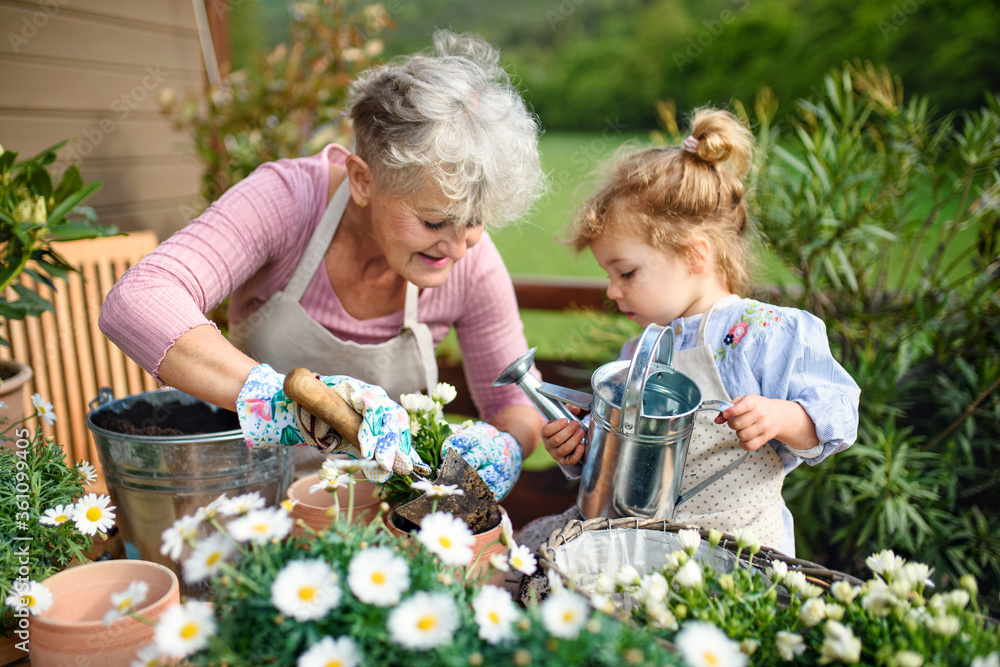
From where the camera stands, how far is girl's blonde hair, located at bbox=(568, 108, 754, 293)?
1.41 meters

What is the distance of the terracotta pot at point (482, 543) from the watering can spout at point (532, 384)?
0.75 ft

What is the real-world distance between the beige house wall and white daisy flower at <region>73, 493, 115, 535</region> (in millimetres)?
2045

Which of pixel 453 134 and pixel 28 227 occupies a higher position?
pixel 453 134

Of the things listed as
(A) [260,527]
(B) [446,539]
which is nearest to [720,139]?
(B) [446,539]

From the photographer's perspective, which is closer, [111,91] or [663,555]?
[663,555]

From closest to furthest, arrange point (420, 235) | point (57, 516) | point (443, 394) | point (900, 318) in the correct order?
point (57, 516), point (443, 394), point (420, 235), point (900, 318)

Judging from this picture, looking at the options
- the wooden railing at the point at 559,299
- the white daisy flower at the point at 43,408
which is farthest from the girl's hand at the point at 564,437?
the wooden railing at the point at 559,299

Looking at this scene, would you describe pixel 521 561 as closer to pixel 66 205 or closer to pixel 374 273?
pixel 374 273

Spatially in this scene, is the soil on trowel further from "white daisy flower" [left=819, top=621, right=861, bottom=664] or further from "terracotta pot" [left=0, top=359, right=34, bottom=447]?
"white daisy flower" [left=819, top=621, right=861, bottom=664]

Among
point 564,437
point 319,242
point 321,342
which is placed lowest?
point 564,437

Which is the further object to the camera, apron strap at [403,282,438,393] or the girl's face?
apron strap at [403,282,438,393]

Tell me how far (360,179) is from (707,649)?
3.90ft

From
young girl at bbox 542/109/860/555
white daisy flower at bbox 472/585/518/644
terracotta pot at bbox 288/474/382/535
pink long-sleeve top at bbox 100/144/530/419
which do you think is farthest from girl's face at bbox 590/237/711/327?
white daisy flower at bbox 472/585/518/644

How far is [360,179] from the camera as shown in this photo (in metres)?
1.46
